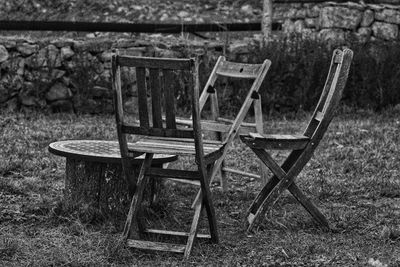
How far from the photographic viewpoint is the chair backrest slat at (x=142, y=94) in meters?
4.60

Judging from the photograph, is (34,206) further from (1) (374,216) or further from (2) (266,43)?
(2) (266,43)

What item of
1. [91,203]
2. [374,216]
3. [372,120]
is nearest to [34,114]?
[372,120]

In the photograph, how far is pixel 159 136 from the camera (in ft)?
15.3

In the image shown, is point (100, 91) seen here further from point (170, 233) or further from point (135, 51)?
point (170, 233)

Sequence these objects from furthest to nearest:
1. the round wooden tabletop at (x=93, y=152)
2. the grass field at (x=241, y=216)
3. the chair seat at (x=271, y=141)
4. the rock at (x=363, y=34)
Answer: the rock at (x=363, y=34)
the round wooden tabletop at (x=93, y=152)
the chair seat at (x=271, y=141)
the grass field at (x=241, y=216)

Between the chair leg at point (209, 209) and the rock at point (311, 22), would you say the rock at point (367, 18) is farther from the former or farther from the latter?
the chair leg at point (209, 209)

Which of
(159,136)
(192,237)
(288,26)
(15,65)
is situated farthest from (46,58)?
(192,237)

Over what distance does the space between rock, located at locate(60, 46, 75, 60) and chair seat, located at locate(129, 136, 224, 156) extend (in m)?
5.67

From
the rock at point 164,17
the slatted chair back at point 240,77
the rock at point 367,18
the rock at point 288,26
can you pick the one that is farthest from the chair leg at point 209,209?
the rock at point 164,17

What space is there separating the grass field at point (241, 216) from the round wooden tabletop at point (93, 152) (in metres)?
0.38

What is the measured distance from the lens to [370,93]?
11.0 m

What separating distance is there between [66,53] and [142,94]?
6239 millimetres

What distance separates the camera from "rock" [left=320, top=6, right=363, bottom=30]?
11.8 metres

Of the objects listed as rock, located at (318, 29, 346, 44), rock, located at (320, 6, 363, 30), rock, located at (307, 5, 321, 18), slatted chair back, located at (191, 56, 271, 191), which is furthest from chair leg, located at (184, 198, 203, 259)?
rock, located at (307, 5, 321, 18)
